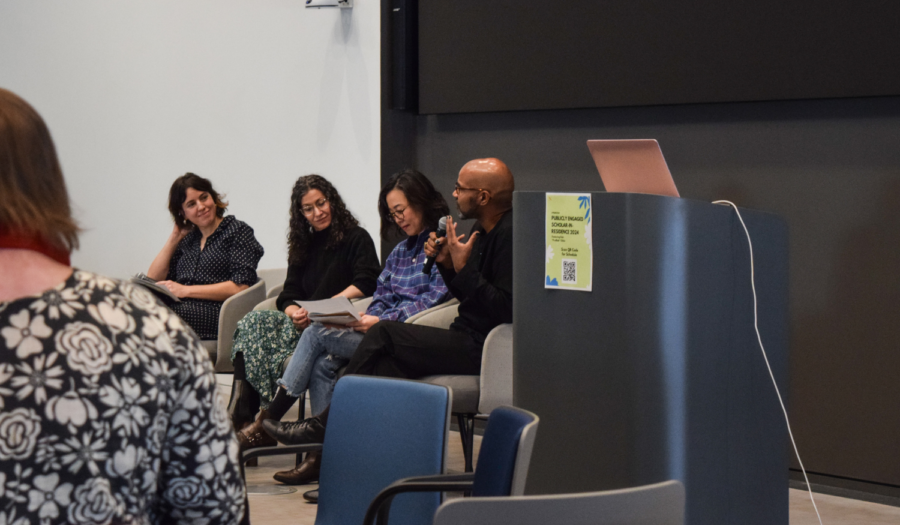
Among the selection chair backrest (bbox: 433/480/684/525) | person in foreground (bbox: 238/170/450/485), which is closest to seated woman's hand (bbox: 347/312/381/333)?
person in foreground (bbox: 238/170/450/485)

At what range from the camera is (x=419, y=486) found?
2.00 m

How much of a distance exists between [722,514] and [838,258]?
179 centimetres

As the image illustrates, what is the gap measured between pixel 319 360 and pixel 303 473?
1.56 feet

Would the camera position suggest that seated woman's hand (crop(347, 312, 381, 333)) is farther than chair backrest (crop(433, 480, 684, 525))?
Yes

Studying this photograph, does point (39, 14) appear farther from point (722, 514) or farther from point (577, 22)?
point (722, 514)

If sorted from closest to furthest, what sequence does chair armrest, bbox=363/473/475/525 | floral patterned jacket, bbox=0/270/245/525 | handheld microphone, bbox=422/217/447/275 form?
floral patterned jacket, bbox=0/270/245/525, chair armrest, bbox=363/473/475/525, handheld microphone, bbox=422/217/447/275

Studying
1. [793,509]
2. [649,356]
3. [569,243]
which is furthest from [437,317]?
[649,356]

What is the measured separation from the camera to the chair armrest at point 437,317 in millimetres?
4039

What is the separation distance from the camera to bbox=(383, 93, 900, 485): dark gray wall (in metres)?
3.82

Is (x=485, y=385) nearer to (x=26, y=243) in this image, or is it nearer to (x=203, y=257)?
(x=203, y=257)

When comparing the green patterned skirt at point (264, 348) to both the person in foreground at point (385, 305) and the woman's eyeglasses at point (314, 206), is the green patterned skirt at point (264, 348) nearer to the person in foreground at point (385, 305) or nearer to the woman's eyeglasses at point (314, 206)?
the person in foreground at point (385, 305)

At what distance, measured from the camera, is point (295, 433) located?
3.78 meters

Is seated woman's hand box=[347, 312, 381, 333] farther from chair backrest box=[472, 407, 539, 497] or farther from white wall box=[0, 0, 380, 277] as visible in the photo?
chair backrest box=[472, 407, 539, 497]

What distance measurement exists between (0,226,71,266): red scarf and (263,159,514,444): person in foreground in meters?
2.56
